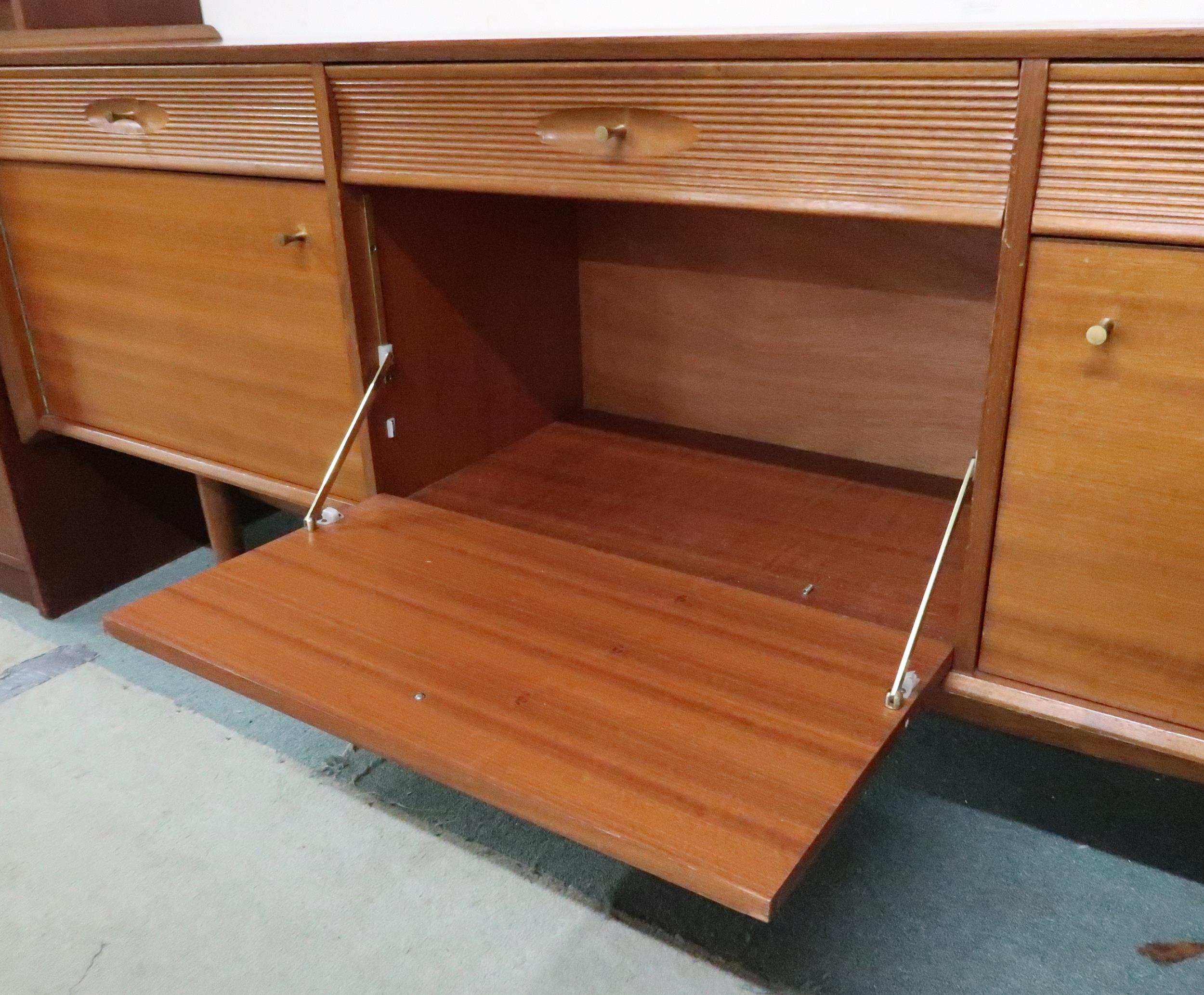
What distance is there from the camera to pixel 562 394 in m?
1.33

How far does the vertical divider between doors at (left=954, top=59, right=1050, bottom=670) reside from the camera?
2.02 ft

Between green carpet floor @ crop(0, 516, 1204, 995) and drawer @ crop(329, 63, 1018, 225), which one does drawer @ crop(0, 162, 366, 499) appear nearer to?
drawer @ crop(329, 63, 1018, 225)

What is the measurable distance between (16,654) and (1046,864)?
1348 millimetres

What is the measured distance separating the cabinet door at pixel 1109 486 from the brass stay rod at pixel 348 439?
1.93 feet

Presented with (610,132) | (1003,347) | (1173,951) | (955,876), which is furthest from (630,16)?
(1173,951)

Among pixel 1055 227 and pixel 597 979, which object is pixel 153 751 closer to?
pixel 597 979

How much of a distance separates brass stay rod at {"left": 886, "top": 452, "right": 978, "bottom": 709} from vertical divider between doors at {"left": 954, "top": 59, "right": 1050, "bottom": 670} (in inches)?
0.5

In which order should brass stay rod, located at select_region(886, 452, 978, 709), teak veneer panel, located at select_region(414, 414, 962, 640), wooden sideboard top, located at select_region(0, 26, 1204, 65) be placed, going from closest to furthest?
wooden sideboard top, located at select_region(0, 26, 1204, 65) < brass stay rod, located at select_region(886, 452, 978, 709) < teak veneer panel, located at select_region(414, 414, 962, 640)

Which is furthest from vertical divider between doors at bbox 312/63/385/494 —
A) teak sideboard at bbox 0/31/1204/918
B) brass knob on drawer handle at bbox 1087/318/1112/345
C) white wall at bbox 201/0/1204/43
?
brass knob on drawer handle at bbox 1087/318/1112/345

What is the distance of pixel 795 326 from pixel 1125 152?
57 cm

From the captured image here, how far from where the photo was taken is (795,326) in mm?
1166

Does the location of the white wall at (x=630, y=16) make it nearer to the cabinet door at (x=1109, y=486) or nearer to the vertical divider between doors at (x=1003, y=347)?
the vertical divider between doors at (x=1003, y=347)

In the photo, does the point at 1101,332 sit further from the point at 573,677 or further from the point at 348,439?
the point at 348,439

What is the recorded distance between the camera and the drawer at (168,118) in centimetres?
95
